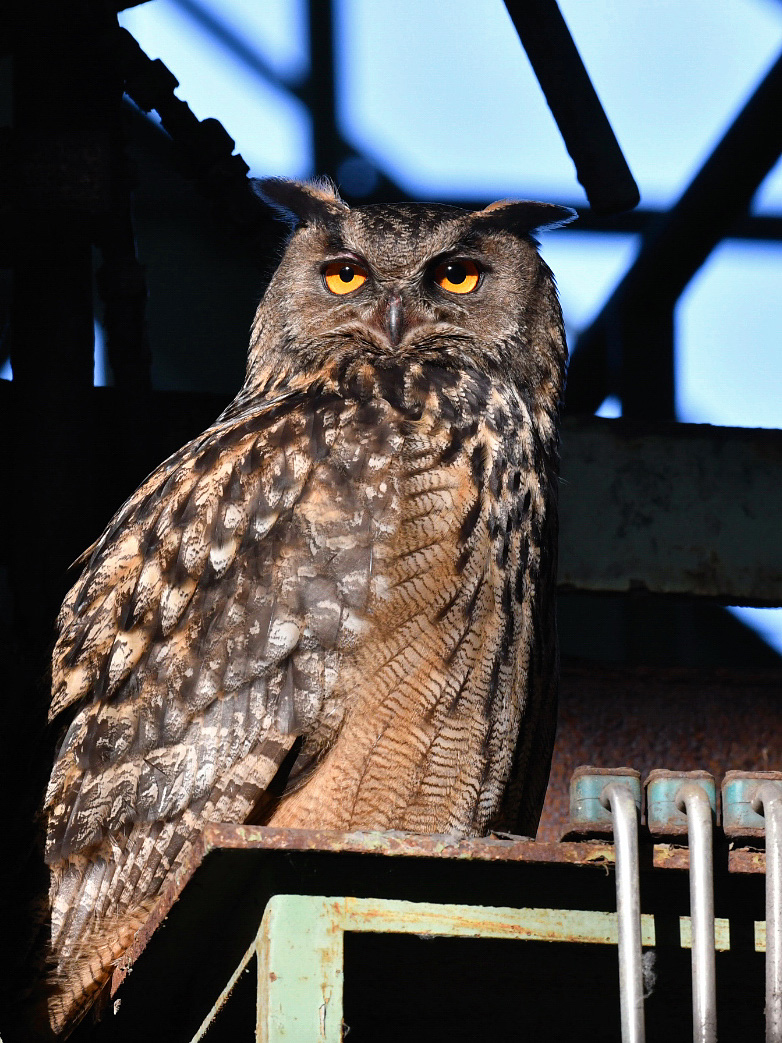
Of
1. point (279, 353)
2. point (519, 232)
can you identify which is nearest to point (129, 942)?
point (279, 353)

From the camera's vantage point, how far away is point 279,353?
9.52ft

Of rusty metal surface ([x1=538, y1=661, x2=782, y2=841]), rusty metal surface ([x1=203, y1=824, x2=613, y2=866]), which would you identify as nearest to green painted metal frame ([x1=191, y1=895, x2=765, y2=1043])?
rusty metal surface ([x1=203, y1=824, x2=613, y2=866])

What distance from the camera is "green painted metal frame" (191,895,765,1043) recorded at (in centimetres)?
136

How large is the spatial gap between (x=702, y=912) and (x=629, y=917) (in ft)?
0.22

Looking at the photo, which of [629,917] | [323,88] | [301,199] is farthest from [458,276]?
[323,88]

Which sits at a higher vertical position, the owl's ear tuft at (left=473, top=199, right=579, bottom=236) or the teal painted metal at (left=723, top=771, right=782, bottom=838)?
the owl's ear tuft at (left=473, top=199, right=579, bottom=236)

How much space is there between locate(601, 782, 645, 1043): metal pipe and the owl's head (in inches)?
53.2

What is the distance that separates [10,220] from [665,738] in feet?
5.54

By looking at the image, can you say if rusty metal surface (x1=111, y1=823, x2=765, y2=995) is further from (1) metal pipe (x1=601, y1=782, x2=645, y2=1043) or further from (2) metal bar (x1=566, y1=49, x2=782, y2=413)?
(2) metal bar (x1=566, y1=49, x2=782, y2=413)

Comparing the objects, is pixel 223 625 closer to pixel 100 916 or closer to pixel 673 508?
pixel 100 916

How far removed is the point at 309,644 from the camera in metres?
2.13

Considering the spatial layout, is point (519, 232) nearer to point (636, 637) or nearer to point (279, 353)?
point (279, 353)

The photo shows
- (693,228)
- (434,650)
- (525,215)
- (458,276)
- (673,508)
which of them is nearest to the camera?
(434,650)

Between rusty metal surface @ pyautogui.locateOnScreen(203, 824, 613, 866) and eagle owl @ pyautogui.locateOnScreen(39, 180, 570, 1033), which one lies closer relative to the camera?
rusty metal surface @ pyautogui.locateOnScreen(203, 824, 613, 866)
